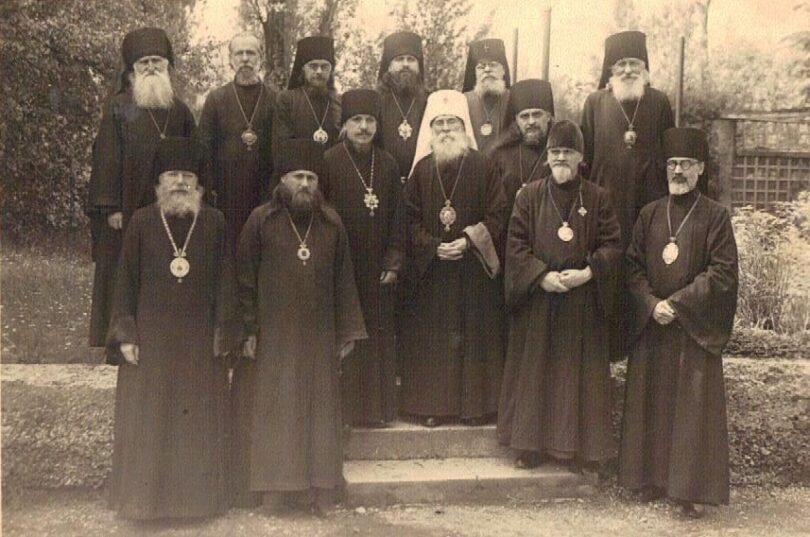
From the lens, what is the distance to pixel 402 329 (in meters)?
6.04

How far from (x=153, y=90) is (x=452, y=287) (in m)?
2.35

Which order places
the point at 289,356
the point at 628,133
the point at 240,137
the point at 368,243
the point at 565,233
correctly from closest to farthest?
the point at 289,356 → the point at 565,233 → the point at 368,243 → the point at 240,137 → the point at 628,133

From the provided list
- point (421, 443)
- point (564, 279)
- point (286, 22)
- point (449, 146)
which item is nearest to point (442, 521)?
point (421, 443)

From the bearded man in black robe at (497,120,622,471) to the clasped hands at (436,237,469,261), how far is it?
1.07 ft

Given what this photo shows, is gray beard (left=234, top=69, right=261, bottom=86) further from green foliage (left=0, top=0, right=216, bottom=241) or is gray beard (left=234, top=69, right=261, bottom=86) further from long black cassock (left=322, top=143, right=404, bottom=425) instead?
green foliage (left=0, top=0, right=216, bottom=241)

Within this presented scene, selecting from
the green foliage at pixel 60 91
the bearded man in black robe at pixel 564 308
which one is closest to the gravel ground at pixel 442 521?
the bearded man in black robe at pixel 564 308

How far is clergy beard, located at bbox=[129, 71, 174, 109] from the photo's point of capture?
574 cm

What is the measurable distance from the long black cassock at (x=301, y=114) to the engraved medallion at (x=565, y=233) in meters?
1.78

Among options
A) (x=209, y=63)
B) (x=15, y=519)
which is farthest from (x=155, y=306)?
(x=209, y=63)

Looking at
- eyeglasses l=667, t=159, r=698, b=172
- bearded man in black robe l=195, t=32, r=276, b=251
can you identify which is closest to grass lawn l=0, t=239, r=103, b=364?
bearded man in black robe l=195, t=32, r=276, b=251

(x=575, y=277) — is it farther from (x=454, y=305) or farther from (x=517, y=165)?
(x=517, y=165)

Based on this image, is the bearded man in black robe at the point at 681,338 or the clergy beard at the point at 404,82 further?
the clergy beard at the point at 404,82

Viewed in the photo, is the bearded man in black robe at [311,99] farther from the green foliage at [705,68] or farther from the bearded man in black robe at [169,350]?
the green foliage at [705,68]

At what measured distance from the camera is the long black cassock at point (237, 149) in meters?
6.10
